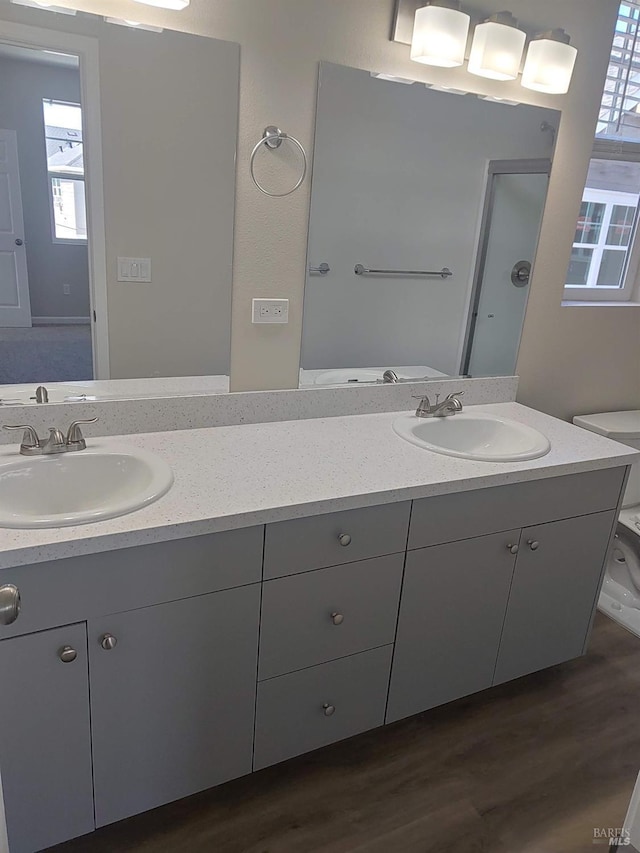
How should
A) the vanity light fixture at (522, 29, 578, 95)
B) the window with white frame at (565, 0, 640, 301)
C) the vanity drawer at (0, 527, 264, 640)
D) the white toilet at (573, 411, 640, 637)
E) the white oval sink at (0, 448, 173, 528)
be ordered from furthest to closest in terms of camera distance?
1. the white toilet at (573, 411, 640, 637)
2. the window with white frame at (565, 0, 640, 301)
3. the vanity light fixture at (522, 29, 578, 95)
4. the white oval sink at (0, 448, 173, 528)
5. the vanity drawer at (0, 527, 264, 640)

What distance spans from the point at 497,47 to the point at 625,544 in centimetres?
189

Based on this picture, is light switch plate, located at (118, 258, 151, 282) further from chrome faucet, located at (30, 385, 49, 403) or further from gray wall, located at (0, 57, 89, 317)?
chrome faucet, located at (30, 385, 49, 403)

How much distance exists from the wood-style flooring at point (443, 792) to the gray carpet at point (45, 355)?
114cm

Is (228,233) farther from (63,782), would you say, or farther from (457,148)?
(63,782)

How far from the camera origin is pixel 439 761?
5.92 feet

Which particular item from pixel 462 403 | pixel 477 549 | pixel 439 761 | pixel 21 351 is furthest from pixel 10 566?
pixel 462 403

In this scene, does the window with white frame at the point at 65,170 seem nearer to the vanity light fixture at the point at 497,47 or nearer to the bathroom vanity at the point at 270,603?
the bathroom vanity at the point at 270,603

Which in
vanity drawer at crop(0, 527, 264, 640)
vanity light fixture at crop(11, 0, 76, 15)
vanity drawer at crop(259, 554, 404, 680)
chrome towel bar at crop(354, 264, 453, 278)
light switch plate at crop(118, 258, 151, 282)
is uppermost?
vanity light fixture at crop(11, 0, 76, 15)

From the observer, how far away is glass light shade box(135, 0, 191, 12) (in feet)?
4.85

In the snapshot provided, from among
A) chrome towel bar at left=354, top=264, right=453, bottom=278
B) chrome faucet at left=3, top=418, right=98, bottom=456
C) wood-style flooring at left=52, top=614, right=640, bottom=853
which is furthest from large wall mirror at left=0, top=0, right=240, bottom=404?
wood-style flooring at left=52, top=614, right=640, bottom=853

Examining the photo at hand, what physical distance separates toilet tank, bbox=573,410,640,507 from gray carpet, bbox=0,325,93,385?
1.92 m

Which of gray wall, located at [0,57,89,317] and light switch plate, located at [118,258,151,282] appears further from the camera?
light switch plate, located at [118,258,151,282]

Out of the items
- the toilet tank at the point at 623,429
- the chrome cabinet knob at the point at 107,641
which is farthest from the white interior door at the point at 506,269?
the chrome cabinet knob at the point at 107,641

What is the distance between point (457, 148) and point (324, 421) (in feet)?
3.22
